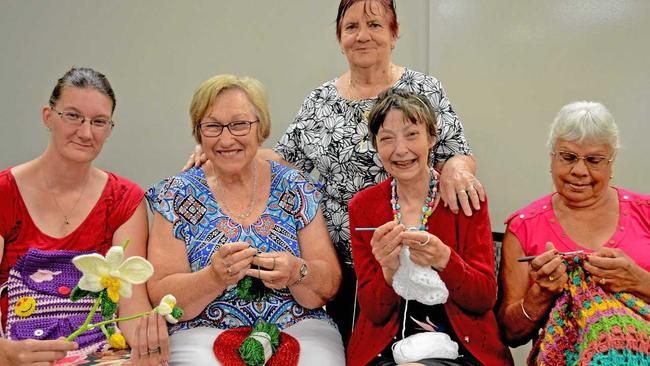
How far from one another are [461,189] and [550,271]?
1.13 feet

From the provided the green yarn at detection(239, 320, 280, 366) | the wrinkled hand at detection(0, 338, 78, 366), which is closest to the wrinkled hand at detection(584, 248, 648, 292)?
the green yarn at detection(239, 320, 280, 366)

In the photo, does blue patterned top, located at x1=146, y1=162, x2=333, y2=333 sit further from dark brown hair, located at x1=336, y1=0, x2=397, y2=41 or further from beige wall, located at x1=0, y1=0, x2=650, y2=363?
beige wall, located at x1=0, y1=0, x2=650, y2=363

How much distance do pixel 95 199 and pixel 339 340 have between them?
910mm

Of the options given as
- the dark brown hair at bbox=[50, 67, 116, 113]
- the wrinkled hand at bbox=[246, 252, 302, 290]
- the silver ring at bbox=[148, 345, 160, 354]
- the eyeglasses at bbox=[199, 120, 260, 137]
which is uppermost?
the dark brown hair at bbox=[50, 67, 116, 113]

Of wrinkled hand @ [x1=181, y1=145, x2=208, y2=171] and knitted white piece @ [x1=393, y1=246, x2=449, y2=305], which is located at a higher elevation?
wrinkled hand @ [x1=181, y1=145, x2=208, y2=171]

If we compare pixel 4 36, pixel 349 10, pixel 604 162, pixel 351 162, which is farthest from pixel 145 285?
pixel 4 36

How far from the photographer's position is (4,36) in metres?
3.57

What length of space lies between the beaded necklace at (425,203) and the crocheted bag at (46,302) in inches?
37.7

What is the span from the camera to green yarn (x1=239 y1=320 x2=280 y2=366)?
196 centimetres

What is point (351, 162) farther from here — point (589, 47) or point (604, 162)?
point (589, 47)

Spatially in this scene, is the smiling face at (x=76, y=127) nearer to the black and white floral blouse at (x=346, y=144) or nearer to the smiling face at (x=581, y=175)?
the black and white floral blouse at (x=346, y=144)

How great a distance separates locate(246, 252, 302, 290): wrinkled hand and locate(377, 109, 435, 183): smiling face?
0.41 meters

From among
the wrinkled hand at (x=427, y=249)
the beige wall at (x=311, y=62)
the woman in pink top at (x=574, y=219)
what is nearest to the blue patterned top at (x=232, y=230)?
the wrinkled hand at (x=427, y=249)

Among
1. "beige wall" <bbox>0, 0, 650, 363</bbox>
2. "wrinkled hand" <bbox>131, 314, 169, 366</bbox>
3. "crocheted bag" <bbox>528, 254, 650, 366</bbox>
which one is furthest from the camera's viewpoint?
"beige wall" <bbox>0, 0, 650, 363</bbox>
